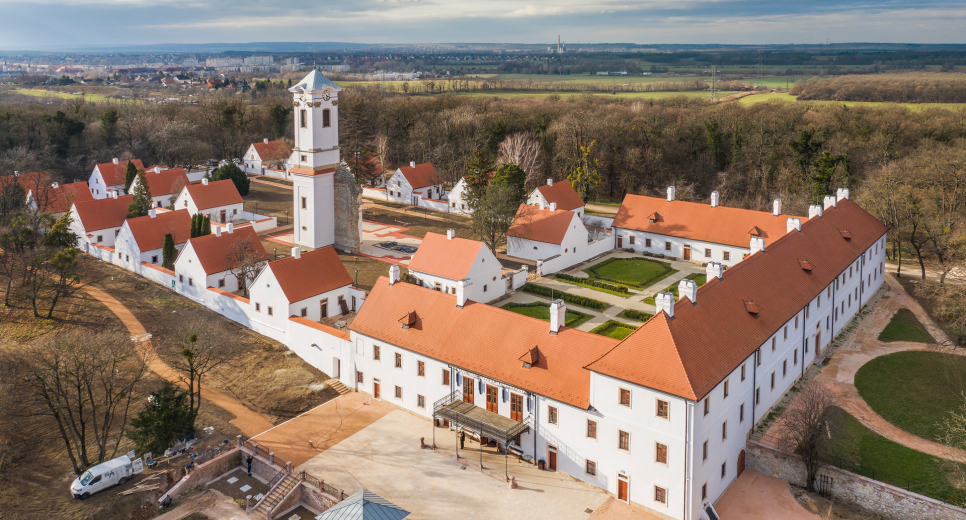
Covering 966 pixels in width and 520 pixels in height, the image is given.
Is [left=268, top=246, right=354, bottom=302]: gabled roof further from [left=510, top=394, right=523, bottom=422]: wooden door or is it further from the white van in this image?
[left=510, top=394, right=523, bottom=422]: wooden door

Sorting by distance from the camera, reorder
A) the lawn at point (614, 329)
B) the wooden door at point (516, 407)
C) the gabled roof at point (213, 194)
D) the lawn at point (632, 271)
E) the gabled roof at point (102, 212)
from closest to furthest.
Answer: the wooden door at point (516, 407)
the lawn at point (614, 329)
the lawn at point (632, 271)
the gabled roof at point (102, 212)
the gabled roof at point (213, 194)

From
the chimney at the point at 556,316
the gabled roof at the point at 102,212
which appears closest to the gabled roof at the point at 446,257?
the chimney at the point at 556,316

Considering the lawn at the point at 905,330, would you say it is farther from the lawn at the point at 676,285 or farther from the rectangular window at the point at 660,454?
the rectangular window at the point at 660,454

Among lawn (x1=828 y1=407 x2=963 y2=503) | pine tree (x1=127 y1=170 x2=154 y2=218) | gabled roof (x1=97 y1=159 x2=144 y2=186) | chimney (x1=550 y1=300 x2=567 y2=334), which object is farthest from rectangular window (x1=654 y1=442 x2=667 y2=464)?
gabled roof (x1=97 y1=159 x2=144 y2=186)

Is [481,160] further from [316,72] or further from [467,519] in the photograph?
[467,519]

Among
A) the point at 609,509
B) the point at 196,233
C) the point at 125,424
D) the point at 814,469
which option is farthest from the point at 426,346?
the point at 196,233

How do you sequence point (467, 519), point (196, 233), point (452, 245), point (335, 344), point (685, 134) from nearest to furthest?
point (467, 519) → point (335, 344) → point (452, 245) → point (196, 233) → point (685, 134)

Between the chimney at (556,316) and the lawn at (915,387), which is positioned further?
the lawn at (915,387)
